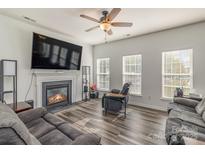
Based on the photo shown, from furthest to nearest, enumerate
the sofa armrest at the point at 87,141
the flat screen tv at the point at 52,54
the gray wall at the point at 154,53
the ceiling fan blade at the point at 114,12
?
the flat screen tv at the point at 52,54 → the gray wall at the point at 154,53 → the ceiling fan blade at the point at 114,12 → the sofa armrest at the point at 87,141

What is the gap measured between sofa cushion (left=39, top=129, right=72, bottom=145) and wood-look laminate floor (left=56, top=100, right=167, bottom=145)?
1.12 meters

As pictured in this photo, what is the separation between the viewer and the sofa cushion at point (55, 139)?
148 cm

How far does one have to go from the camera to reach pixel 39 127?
6.12 ft

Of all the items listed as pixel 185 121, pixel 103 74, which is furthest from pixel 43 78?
pixel 185 121

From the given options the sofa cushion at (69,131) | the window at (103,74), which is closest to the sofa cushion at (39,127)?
the sofa cushion at (69,131)

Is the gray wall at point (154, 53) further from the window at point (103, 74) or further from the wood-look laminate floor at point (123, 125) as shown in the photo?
the wood-look laminate floor at point (123, 125)

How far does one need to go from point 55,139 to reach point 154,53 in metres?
4.09

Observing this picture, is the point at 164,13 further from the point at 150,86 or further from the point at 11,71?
the point at 11,71

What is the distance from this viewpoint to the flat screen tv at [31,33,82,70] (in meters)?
3.71

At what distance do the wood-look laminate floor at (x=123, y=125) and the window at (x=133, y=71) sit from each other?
1.00 metres

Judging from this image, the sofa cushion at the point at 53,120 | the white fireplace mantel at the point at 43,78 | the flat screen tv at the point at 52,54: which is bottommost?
the sofa cushion at the point at 53,120

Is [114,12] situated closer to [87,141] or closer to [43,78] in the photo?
[87,141]
